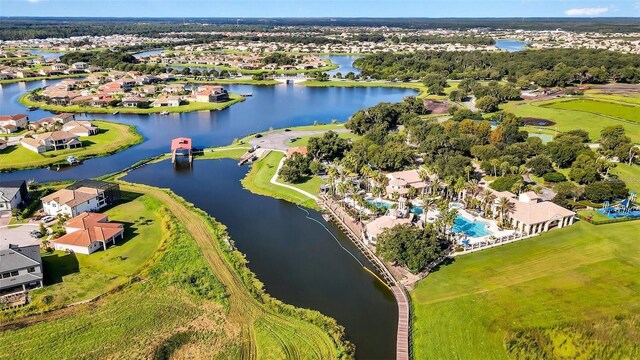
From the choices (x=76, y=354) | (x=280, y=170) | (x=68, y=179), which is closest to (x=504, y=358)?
(x=76, y=354)

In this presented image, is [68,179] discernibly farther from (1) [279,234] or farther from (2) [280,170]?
(1) [279,234]

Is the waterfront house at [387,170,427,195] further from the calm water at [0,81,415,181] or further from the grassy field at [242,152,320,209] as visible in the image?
the calm water at [0,81,415,181]

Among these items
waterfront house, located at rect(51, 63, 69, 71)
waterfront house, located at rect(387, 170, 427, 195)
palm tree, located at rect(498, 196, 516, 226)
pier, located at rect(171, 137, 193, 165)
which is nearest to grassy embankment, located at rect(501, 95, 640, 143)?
waterfront house, located at rect(387, 170, 427, 195)

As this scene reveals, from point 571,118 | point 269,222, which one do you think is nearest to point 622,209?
point 269,222

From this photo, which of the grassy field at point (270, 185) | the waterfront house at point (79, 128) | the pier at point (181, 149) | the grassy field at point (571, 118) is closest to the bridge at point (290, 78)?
the grassy field at point (571, 118)

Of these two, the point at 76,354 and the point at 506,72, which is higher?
the point at 506,72

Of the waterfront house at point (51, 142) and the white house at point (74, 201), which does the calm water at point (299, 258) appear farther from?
the waterfront house at point (51, 142)
